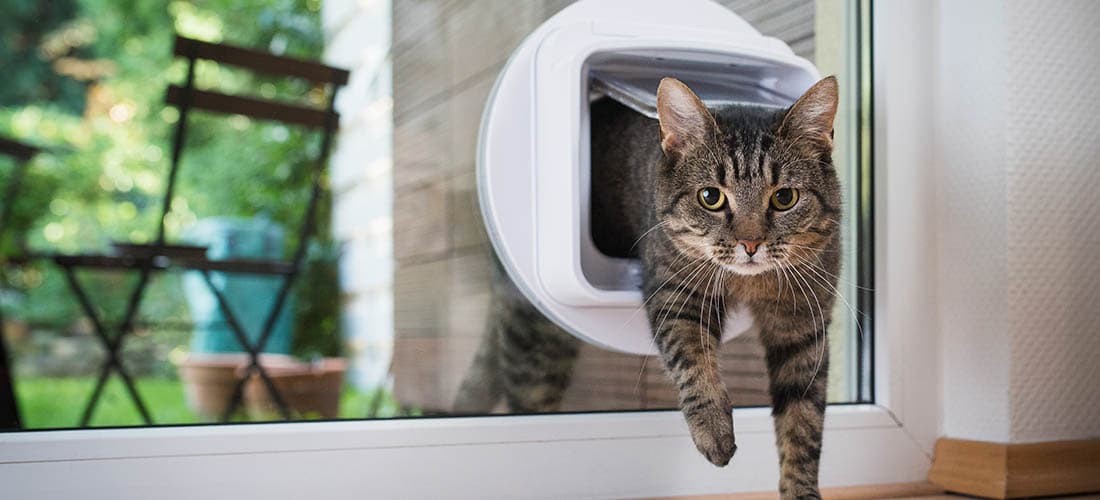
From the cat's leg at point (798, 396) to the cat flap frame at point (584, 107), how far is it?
0.09 m

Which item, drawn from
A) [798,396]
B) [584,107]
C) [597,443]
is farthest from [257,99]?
[798,396]

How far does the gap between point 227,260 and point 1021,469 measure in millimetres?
2164

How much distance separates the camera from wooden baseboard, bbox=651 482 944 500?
4.26 feet

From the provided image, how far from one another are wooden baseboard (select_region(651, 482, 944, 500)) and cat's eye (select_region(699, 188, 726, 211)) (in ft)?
1.53

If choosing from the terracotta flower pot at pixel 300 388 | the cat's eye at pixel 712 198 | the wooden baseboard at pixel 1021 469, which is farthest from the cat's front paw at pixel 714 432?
the terracotta flower pot at pixel 300 388

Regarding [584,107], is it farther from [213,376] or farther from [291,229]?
[291,229]

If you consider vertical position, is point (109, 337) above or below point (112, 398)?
above

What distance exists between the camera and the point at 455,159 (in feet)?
5.29

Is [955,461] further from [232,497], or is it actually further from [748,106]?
[232,497]

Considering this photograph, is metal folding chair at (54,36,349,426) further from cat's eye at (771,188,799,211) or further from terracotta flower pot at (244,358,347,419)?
cat's eye at (771,188,799,211)

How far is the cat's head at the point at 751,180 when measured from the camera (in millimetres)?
1026

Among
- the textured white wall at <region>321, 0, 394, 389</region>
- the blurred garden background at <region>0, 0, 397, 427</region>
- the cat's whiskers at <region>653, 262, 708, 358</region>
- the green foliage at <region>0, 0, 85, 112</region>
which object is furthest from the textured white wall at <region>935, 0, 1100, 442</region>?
the green foliage at <region>0, 0, 85, 112</region>

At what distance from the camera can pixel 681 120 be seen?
1.08 metres

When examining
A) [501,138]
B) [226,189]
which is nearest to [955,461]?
[501,138]
